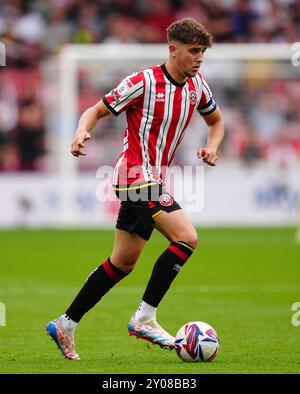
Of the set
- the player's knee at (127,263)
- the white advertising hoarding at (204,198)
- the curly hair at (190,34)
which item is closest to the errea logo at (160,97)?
the curly hair at (190,34)

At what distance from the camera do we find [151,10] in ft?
74.9

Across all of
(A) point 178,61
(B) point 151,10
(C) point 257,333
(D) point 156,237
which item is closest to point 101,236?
(D) point 156,237

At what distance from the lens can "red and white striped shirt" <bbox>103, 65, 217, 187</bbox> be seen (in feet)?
22.5

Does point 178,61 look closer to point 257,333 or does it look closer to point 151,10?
point 257,333

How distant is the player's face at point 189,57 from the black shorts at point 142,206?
83 cm

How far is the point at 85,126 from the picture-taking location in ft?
21.9

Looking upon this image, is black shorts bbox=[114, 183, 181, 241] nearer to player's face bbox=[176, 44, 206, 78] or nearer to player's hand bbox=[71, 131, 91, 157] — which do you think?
player's hand bbox=[71, 131, 91, 157]

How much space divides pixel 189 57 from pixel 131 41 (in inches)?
610

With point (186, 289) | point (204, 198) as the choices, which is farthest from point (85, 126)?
point (204, 198)

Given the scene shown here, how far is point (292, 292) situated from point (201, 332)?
4233 mm

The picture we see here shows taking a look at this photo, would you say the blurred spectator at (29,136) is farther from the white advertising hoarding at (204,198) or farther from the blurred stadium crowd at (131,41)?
the white advertising hoarding at (204,198)

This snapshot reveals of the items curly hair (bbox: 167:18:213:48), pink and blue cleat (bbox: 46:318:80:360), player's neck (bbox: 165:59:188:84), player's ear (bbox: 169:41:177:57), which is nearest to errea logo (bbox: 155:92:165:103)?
player's neck (bbox: 165:59:188:84)

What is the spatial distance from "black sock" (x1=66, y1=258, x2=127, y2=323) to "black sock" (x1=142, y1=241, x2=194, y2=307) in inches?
12.9
